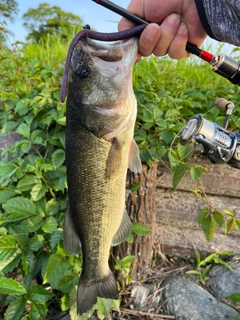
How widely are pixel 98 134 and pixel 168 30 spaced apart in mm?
550

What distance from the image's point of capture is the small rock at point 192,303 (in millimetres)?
2161

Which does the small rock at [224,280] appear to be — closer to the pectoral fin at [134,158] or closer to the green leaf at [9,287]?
the pectoral fin at [134,158]

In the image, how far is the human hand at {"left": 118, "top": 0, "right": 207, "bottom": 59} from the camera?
1357 millimetres

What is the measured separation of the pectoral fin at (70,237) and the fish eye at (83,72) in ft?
2.20

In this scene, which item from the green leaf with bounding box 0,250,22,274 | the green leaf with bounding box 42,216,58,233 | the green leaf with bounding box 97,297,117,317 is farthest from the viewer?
the green leaf with bounding box 97,297,117,317

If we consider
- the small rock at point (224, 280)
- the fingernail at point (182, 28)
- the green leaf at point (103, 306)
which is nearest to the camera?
the fingernail at point (182, 28)

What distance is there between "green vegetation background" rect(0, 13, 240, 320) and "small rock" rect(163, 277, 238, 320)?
2.57ft

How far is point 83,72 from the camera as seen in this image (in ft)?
4.48

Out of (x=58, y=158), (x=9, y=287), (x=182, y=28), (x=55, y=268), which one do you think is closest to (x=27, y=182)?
(x=58, y=158)

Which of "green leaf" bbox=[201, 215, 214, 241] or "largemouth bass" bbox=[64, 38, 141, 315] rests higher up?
"largemouth bass" bbox=[64, 38, 141, 315]

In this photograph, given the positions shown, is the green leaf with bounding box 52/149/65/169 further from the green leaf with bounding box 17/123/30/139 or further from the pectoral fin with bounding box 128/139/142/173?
the pectoral fin with bounding box 128/139/142/173

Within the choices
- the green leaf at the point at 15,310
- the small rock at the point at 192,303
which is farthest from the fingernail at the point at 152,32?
the small rock at the point at 192,303

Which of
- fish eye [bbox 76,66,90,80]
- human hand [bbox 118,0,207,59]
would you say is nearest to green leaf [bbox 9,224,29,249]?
fish eye [bbox 76,66,90,80]

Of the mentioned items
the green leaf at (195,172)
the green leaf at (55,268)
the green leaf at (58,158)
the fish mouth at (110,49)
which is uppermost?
the fish mouth at (110,49)
